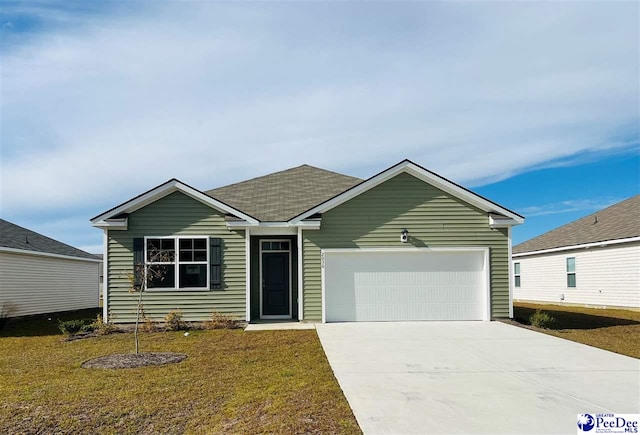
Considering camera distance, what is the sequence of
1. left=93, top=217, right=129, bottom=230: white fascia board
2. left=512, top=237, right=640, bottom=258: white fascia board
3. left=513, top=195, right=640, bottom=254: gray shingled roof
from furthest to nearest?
1. left=513, top=195, right=640, bottom=254: gray shingled roof
2. left=512, top=237, right=640, bottom=258: white fascia board
3. left=93, top=217, right=129, bottom=230: white fascia board

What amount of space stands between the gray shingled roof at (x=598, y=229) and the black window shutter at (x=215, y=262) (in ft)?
47.6

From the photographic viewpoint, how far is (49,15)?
1037 centimetres

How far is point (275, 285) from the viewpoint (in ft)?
49.4

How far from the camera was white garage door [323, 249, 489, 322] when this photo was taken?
45.8 ft

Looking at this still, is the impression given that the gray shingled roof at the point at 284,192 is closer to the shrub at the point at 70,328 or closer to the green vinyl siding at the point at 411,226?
the green vinyl siding at the point at 411,226

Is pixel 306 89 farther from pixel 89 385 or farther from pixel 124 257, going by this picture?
pixel 89 385

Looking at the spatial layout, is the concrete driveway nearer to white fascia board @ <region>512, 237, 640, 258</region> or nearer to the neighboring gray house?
the neighboring gray house

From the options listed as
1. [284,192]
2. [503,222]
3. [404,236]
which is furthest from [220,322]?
[503,222]

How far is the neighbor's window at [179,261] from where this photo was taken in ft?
45.3

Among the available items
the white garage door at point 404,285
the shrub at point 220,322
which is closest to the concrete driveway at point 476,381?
the white garage door at point 404,285

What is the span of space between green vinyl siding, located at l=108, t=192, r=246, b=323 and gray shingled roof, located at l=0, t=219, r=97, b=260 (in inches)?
249

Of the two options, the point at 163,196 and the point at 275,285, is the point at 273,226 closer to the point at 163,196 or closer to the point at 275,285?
the point at 275,285

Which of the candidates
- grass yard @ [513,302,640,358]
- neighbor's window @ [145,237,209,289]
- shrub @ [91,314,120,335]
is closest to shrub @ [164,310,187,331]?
neighbor's window @ [145,237,209,289]

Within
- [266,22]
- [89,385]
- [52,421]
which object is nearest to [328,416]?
[52,421]
